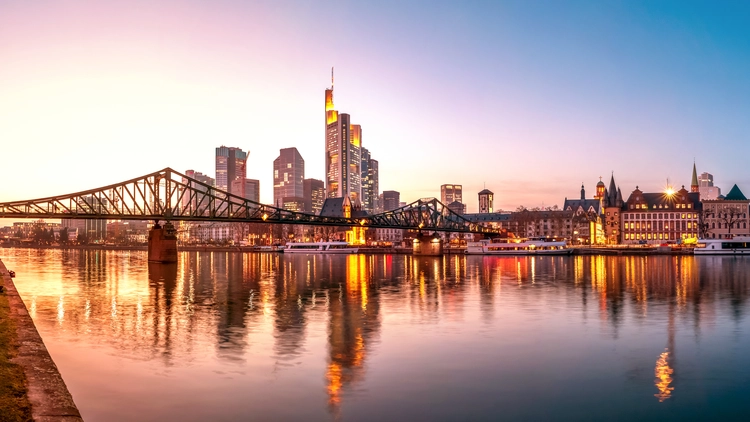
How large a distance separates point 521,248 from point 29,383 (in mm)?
167015

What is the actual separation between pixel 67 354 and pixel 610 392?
23.1m

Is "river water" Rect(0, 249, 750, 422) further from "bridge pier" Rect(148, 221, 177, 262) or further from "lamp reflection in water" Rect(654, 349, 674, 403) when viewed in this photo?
"bridge pier" Rect(148, 221, 177, 262)

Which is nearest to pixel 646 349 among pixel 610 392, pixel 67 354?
pixel 610 392

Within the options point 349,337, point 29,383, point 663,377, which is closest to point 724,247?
point 349,337

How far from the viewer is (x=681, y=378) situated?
24.0 metres

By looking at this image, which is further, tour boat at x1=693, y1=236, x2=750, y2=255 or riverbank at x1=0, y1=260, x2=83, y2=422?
tour boat at x1=693, y1=236, x2=750, y2=255

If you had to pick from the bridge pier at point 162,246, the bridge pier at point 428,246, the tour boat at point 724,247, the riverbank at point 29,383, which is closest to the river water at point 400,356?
the riverbank at point 29,383

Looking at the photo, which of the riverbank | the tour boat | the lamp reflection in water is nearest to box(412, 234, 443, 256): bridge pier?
the tour boat

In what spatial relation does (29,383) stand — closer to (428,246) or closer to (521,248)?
(428,246)

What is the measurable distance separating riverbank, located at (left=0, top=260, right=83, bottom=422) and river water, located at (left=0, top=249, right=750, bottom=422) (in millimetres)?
1355

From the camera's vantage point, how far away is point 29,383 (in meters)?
18.8

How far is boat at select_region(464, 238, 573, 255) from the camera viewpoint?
16770 centimetres

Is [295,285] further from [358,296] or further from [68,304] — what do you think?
[68,304]

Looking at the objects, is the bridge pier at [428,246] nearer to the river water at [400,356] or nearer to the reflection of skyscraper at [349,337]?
the reflection of skyscraper at [349,337]
